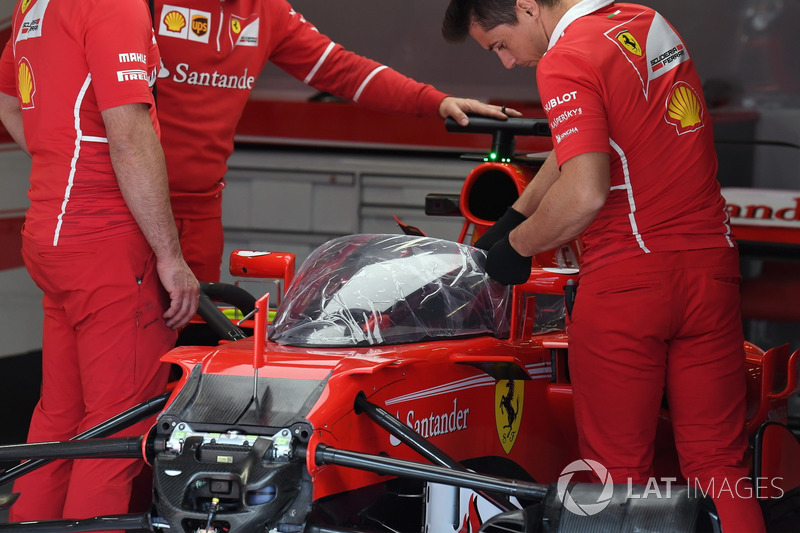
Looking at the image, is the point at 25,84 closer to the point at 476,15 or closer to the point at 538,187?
the point at 476,15

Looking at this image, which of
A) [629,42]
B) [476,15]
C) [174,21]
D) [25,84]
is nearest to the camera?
[629,42]

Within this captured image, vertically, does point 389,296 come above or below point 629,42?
below

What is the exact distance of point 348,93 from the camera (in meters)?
3.63

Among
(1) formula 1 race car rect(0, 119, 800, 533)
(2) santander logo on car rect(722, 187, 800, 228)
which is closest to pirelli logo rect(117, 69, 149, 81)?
(1) formula 1 race car rect(0, 119, 800, 533)

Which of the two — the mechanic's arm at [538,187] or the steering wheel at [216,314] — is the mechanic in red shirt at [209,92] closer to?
the steering wheel at [216,314]

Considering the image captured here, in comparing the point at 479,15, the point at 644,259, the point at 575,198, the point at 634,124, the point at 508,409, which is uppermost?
the point at 479,15

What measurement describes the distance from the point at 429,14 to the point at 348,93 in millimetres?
3120

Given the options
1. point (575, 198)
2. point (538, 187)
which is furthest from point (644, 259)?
point (538, 187)

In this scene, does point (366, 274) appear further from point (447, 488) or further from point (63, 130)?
point (63, 130)

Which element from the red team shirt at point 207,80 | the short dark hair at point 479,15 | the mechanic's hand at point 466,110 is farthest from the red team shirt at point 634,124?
the red team shirt at point 207,80

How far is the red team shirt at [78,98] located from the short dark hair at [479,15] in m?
0.77

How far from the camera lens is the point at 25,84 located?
2.51m

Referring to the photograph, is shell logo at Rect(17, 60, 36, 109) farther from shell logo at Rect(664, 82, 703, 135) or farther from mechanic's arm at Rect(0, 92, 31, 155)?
shell logo at Rect(664, 82, 703, 135)

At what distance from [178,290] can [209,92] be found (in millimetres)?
868
